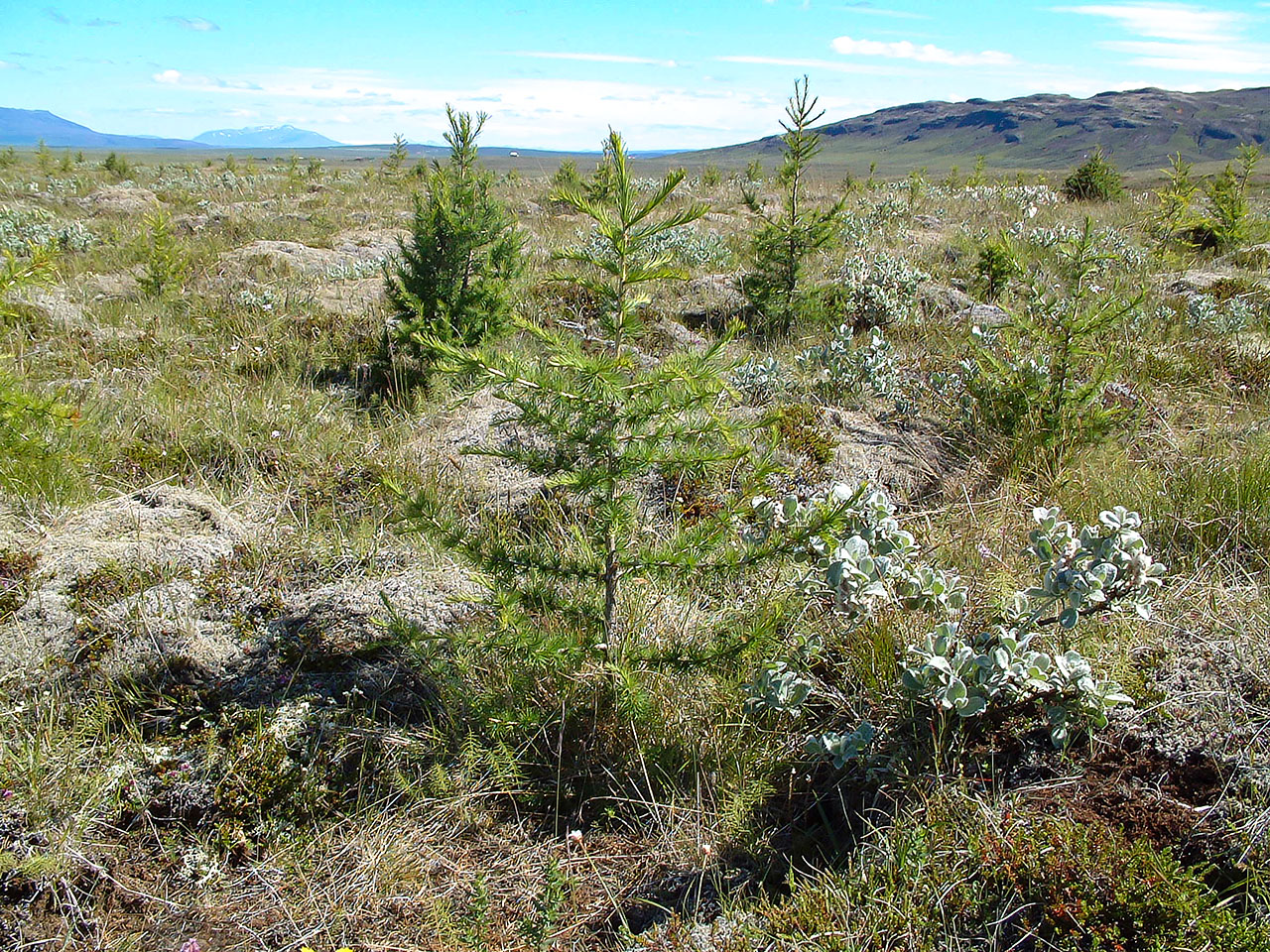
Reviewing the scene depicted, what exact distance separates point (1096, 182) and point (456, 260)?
597 inches

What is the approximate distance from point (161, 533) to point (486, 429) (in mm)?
1974

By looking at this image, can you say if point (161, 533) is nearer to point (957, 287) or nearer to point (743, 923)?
point (743, 923)

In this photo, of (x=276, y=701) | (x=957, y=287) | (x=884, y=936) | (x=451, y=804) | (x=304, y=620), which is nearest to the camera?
(x=884, y=936)

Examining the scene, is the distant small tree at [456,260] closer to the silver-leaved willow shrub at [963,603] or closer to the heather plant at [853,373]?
the heather plant at [853,373]

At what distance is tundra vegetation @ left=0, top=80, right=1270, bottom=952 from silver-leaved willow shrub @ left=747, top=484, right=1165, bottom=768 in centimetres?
2

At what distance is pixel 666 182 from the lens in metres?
2.27

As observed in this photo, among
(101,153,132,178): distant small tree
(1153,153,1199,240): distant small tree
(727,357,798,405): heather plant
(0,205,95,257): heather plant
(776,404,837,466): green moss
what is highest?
(101,153,132,178): distant small tree

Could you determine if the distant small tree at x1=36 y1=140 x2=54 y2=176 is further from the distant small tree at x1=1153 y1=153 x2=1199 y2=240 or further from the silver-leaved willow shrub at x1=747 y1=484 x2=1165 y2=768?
the silver-leaved willow shrub at x1=747 y1=484 x2=1165 y2=768

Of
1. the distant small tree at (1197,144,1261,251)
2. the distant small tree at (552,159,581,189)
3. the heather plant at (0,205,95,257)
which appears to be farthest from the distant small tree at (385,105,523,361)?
the distant small tree at (1197,144,1261,251)

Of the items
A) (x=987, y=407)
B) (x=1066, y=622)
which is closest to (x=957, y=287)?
(x=987, y=407)

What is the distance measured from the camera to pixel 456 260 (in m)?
6.00

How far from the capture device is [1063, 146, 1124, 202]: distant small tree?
15.6 m

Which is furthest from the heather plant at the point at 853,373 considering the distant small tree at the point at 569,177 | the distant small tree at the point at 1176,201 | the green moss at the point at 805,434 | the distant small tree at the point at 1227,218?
the distant small tree at the point at 569,177

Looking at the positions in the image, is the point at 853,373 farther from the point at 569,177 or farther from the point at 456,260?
the point at 569,177
